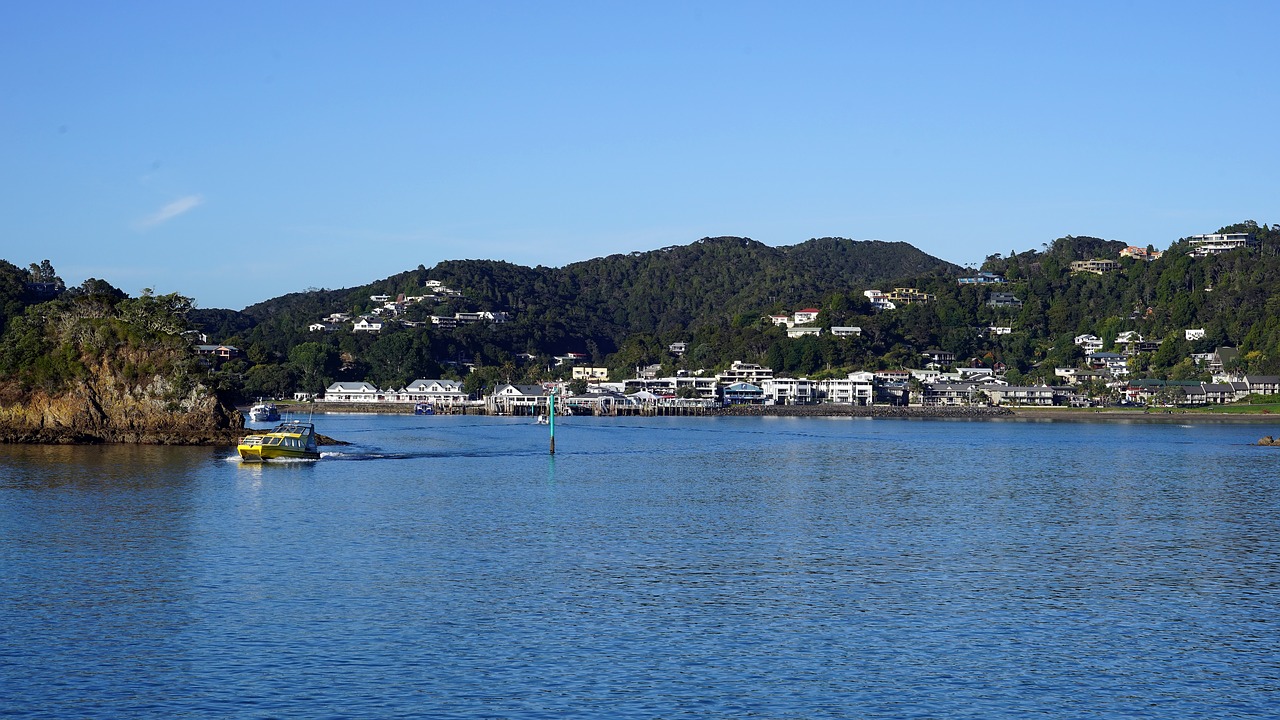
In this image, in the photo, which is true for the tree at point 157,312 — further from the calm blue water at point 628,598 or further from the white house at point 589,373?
the white house at point 589,373

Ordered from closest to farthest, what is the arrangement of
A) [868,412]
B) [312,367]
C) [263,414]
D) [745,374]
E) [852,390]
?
1. [263,414]
2. [868,412]
3. [852,390]
4. [312,367]
5. [745,374]

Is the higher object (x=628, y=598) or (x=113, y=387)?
(x=113, y=387)

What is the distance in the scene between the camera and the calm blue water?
16438 millimetres

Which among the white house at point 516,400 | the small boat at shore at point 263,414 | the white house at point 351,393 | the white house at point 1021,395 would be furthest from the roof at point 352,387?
the white house at point 1021,395

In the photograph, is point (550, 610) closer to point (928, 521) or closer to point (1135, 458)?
point (928, 521)

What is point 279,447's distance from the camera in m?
55.4

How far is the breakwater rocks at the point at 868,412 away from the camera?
14325cm

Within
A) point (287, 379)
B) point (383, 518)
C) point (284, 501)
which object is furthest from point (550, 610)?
point (287, 379)

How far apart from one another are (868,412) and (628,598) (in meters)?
128

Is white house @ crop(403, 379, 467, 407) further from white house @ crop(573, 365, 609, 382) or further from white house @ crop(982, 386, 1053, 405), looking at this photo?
white house @ crop(982, 386, 1053, 405)

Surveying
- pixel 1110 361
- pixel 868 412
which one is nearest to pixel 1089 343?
pixel 1110 361

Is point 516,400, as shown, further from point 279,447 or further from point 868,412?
point 279,447

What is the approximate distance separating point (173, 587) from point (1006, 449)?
196 feet

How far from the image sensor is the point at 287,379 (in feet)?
534
